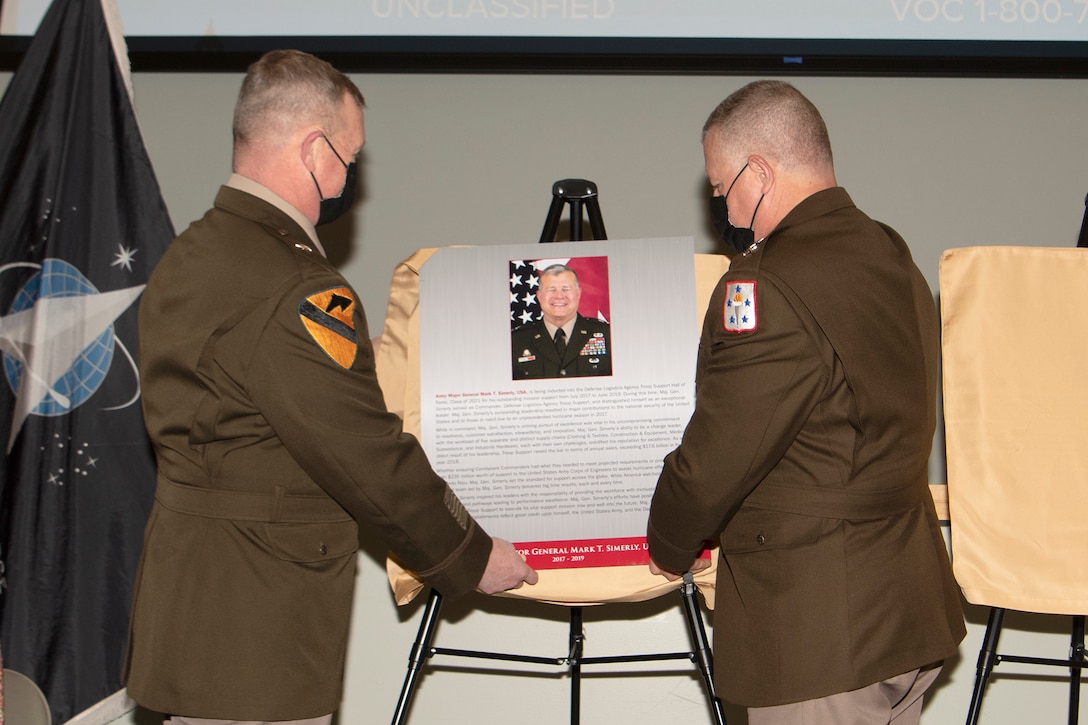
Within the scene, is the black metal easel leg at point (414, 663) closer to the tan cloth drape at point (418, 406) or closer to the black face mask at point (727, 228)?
the tan cloth drape at point (418, 406)

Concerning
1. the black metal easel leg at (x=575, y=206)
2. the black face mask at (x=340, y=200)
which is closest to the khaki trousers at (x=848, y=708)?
the black metal easel leg at (x=575, y=206)

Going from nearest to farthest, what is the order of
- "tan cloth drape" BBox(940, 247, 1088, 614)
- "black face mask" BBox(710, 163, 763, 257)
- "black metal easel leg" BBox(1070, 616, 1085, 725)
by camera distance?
"black face mask" BBox(710, 163, 763, 257), "tan cloth drape" BBox(940, 247, 1088, 614), "black metal easel leg" BBox(1070, 616, 1085, 725)

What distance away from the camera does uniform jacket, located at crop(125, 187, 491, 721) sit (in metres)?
1.66

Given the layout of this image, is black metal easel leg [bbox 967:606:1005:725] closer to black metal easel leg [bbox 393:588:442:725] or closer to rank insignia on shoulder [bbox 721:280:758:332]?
rank insignia on shoulder [bbox 721:280:758:332]

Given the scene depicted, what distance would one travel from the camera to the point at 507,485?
217 centimetres

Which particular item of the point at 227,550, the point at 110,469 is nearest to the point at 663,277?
the point at 227,550

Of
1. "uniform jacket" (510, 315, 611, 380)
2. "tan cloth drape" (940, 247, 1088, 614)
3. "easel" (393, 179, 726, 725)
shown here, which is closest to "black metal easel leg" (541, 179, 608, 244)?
"easel" (393, 179, 726, 725)

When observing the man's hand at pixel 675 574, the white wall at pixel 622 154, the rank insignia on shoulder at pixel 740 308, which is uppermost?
the white wall at pixel 622 154

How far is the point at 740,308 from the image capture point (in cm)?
168

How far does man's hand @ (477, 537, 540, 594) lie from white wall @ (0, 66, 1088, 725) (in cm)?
107

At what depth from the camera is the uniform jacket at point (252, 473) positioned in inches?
65.4

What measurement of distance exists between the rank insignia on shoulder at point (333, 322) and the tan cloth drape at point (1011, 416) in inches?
55.6

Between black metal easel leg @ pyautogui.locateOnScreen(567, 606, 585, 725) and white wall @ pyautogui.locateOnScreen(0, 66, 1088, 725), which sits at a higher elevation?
white wall @ pyautogui.locateOnScreen(0, 66, 1088, 725)

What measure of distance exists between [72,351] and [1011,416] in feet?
7.88
